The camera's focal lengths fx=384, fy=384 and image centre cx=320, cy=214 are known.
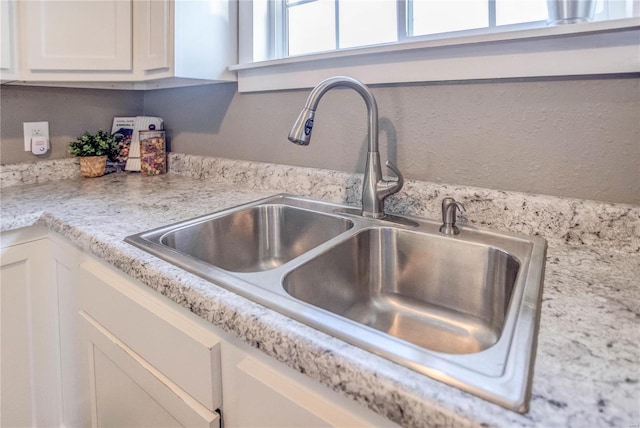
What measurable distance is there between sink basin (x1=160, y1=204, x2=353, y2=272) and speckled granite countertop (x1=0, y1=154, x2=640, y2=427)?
3.4 inches

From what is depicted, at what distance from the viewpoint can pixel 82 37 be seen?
1.38 metres

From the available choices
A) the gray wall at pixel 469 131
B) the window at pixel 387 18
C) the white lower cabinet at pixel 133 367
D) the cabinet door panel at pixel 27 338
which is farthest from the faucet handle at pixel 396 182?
the cabinet door panel at pixel 27 338

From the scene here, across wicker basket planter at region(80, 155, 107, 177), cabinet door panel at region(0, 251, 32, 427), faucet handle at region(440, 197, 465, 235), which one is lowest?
cabinet door panel at region(0, 251, 32, 427)

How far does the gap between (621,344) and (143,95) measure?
1.99 metres

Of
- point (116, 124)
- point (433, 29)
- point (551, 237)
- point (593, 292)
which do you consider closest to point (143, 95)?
point (116, 124)

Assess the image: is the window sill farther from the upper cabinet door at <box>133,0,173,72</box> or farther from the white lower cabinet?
the white lower cabinet

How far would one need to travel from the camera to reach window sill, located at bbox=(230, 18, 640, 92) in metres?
0.74

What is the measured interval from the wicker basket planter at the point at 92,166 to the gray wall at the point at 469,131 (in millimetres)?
208

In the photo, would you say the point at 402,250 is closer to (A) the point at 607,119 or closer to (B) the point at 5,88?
(A) the point at 607,119

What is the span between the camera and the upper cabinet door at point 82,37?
1.33m

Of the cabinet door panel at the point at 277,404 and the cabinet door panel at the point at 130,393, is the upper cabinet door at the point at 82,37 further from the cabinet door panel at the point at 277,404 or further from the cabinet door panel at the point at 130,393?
the cabinet door panel at the point at 277,404

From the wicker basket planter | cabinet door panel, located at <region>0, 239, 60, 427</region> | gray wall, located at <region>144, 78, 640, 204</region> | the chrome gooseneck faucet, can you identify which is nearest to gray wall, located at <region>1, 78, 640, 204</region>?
gray wall, located at <region>144, 78, 640, 204</region>

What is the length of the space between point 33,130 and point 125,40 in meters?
0.55

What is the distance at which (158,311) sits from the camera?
27.1 inches
